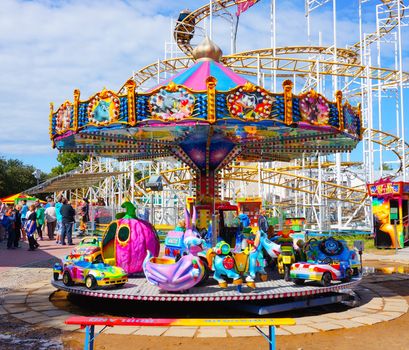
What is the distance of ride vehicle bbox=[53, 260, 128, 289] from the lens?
7289mm

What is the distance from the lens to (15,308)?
7.48m

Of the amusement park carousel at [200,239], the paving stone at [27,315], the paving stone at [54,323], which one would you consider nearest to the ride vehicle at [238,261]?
the amusement park carousel at [200,239]

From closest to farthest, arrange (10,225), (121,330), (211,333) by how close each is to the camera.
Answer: (211,333) < (121,330) < (10,225)

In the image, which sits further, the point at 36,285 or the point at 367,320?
the point at 36,285

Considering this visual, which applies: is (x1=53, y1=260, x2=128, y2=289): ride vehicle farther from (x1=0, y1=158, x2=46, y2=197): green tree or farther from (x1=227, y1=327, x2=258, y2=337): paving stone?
(x1=0, y1=158, x2=46, y2=197): green tree

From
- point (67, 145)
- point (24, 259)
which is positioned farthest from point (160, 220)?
point (67, 145)

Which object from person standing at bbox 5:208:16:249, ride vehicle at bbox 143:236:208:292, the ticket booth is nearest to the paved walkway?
ride vehicle at bbox 143:236:208:292

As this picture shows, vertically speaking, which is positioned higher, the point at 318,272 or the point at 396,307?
the point at 318,272

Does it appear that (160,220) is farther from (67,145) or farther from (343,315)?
(343,315)

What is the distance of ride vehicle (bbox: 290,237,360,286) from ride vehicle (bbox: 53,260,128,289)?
9.76 ft

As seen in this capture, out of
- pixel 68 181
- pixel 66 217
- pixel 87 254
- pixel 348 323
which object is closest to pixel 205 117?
pixel 87 254

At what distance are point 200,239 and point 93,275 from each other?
1.86m

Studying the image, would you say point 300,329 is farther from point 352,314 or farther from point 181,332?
point 181,332

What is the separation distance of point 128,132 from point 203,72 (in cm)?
208
